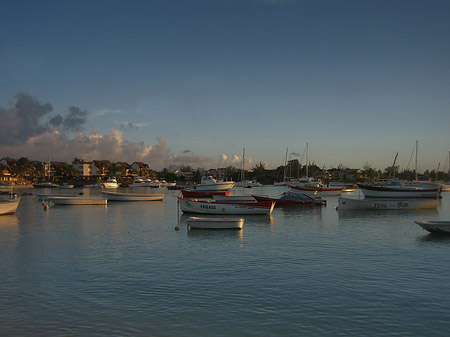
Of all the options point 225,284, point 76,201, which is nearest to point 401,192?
point 76,201

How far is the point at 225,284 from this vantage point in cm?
1502

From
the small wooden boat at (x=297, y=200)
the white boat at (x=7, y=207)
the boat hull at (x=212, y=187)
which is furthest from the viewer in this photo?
the boat hull at (x=212, y=187)

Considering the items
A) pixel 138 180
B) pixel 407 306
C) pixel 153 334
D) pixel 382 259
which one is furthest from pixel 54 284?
pixel 138 180

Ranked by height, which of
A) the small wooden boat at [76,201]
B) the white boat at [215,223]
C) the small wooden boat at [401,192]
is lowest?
the small wooden boat at [76,201]

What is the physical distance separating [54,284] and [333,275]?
10976mm

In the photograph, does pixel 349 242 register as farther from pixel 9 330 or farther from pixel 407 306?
pixel 9 330

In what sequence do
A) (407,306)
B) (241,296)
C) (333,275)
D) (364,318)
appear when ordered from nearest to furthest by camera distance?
(364,318) → (407,306) → (241,296) → (333,275)

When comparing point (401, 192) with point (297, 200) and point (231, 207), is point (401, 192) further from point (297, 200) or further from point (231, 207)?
point (231, 207)

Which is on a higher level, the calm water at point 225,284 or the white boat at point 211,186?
the white boat at point 211,186

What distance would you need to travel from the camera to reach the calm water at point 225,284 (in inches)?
438

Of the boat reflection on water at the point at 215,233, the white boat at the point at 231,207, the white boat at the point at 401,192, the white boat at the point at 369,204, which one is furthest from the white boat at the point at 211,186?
the boat reflection on water at the point at 215,233

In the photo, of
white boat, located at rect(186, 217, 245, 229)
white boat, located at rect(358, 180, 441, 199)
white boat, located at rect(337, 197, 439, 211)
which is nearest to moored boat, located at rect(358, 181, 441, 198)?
white boat, located at rect(358, 180, 441, 199)

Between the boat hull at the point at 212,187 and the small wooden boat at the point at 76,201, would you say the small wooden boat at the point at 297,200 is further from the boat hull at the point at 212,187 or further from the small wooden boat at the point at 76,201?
the boat hull at the point at 212,187

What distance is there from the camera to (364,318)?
11578mm
